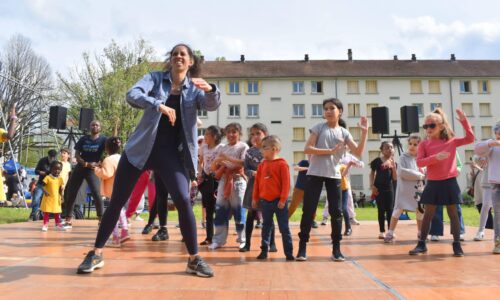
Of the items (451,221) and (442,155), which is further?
(451,221)

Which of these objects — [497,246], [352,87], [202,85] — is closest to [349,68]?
[352,87]

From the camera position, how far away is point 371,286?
314 cm

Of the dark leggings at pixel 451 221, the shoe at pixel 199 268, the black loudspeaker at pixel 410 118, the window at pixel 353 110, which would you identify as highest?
the window at pixel 353 110

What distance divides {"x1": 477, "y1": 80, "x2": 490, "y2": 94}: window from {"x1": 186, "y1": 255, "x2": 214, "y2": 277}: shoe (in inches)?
2288

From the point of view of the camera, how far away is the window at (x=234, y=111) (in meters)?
51.7

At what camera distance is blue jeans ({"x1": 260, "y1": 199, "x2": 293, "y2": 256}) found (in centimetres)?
461

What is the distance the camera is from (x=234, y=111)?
52000 mm

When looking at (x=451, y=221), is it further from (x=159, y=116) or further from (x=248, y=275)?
(x=159, y=116)

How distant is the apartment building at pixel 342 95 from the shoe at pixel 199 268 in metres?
47.2

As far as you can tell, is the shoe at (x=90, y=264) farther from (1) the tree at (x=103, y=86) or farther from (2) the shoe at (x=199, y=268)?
(1) the tree at (x=103, y=86)

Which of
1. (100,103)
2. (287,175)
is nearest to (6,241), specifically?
(287,175)

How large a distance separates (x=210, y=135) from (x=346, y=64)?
5245 centimetres

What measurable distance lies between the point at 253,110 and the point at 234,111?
2.33 meters

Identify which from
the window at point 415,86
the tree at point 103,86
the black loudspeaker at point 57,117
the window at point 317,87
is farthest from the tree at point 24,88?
the window at point 415,86
